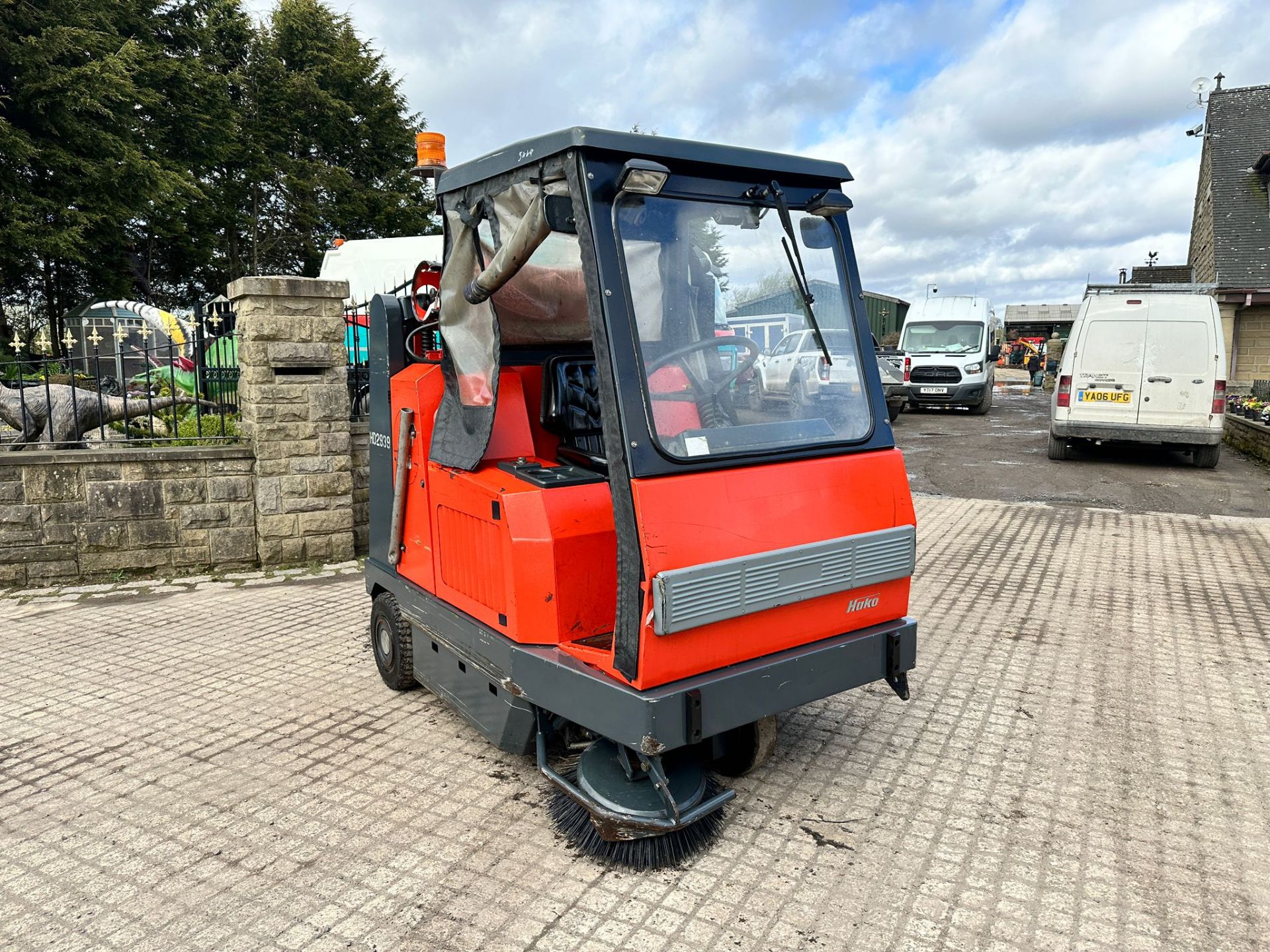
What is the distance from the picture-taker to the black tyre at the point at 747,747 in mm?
3561

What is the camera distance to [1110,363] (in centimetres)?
1189

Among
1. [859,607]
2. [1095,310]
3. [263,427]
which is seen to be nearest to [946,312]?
[1095,310]

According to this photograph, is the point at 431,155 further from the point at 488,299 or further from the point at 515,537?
the point at 515,537

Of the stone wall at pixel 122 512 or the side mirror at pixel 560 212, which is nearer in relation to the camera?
the side mirror at pixel 560 212

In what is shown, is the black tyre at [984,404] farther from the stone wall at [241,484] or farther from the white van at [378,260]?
the stone wall at [241,484]

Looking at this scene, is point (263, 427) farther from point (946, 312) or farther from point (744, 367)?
point (946, 312)

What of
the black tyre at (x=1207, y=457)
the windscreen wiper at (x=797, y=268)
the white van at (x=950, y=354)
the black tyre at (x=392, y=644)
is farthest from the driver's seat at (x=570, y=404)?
the white van at (x=950, y=354)

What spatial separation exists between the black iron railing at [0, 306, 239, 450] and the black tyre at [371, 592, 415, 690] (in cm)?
323

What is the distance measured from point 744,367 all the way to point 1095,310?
10984 millimetres

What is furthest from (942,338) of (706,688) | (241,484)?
(706,688)

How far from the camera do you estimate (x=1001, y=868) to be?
120 inches

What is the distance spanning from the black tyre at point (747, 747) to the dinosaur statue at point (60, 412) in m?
5.64

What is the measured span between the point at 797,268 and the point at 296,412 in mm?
5038

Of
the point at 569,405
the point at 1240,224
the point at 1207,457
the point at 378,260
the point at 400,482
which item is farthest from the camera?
the point at 1240,224
